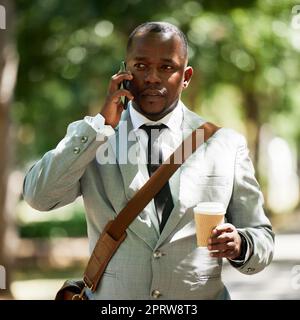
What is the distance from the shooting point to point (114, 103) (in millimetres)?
2979

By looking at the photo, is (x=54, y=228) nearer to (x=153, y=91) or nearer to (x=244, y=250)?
(x=153, y=91)

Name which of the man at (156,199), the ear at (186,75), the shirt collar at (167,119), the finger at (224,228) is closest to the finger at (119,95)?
the man at (156,199)

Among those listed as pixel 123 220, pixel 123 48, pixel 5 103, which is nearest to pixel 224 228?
pixel 123 220

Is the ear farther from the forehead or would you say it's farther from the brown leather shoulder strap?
the brown leather shoulder strap

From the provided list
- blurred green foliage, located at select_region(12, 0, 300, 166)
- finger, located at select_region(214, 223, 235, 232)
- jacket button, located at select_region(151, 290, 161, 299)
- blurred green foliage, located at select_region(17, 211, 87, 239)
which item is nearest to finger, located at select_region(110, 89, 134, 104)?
finger, located at select_region(214, 223, 235, 232)

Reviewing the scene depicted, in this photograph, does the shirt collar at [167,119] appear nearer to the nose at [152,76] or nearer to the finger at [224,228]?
the nose at [152,76]

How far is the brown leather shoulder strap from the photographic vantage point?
3.01m

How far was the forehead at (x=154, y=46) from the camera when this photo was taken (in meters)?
3.07

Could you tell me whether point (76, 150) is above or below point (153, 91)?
below

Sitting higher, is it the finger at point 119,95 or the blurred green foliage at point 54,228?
the blurred green foliage at point 54,228

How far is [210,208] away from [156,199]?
33cm

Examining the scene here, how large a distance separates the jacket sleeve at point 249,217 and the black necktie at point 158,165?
27 cm
